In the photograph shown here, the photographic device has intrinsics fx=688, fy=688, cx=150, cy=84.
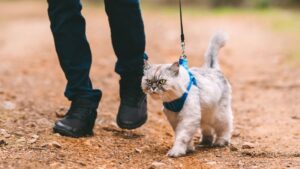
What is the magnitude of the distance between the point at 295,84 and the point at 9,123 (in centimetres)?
389

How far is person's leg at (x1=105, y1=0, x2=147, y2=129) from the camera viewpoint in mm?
4582

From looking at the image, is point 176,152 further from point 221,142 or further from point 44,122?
point 44,122

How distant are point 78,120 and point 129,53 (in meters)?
0.57

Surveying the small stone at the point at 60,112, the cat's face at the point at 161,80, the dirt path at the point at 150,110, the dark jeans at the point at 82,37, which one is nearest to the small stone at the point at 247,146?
the dirt path at the point at 150,110

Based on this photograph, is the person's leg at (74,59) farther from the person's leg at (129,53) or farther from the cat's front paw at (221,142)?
the cat's front paw at (221,142)

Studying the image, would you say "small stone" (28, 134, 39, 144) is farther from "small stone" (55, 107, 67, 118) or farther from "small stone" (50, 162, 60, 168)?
"small stone" (55, 107, 67, 118)

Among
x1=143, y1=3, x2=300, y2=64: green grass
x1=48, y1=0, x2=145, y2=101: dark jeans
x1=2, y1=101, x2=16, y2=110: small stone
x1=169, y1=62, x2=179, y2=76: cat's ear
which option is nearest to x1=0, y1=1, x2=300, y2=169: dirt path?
x1=2, y1=101, x2=16, y2=110: small stone

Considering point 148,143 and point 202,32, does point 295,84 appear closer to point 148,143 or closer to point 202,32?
point 148,143

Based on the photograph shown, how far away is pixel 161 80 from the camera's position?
165 inches

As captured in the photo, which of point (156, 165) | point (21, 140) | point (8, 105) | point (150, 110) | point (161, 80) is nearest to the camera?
point (156, 165)

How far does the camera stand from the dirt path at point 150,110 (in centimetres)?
418

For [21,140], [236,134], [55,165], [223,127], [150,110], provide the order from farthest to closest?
1. [150,110]
2. [236,134]
3. [223,127]
4. [21,140]
5. [55,165]

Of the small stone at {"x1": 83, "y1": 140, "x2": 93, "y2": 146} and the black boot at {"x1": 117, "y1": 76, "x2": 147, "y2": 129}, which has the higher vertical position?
the black boot at {"x1": 117, "y1": 76, "x2": 147, "y2": 129}

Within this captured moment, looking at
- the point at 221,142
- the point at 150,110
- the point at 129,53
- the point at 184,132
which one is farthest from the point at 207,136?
the point at 150,110
